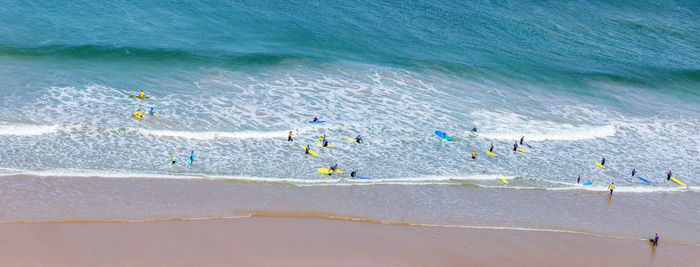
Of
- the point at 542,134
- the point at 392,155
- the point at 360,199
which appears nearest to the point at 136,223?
the point at 360,199

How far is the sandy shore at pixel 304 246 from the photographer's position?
80.7ft

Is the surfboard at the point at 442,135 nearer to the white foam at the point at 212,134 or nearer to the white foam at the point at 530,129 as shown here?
the white foam at the point at 530,129

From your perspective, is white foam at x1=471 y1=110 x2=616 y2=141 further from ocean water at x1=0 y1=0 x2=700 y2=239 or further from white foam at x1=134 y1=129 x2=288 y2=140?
white foam at x1=134 y1=129 x2=288 y2=140

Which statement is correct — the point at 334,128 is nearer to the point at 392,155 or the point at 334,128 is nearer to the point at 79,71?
the point at 392,155

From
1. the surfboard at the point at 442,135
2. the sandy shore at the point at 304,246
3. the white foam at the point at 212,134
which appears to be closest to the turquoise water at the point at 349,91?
the white foam at the point at 212,134

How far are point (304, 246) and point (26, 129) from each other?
20963 millimetres

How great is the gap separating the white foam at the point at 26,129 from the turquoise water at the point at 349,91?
17cm

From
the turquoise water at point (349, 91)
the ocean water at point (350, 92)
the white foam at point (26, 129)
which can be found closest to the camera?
the white foam at point (26, 129)

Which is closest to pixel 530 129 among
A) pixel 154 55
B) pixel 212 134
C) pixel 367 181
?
pixel 367 181

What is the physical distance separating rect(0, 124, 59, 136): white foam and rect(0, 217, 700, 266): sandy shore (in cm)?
1184

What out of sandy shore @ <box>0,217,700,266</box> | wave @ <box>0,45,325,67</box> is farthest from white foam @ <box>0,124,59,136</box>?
wave @ <box>0,45,325,67</box>

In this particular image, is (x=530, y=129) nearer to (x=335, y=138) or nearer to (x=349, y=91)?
(x=349, y=91)

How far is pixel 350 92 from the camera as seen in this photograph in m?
50.3

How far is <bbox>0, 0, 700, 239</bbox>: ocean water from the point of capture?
3662 cm
